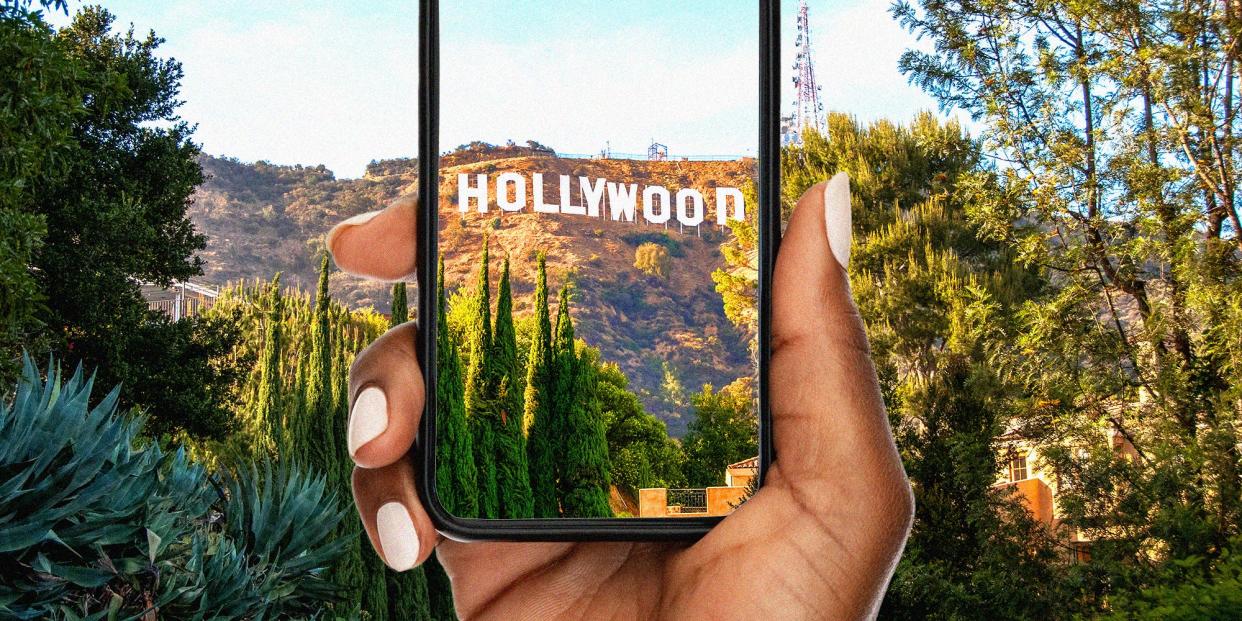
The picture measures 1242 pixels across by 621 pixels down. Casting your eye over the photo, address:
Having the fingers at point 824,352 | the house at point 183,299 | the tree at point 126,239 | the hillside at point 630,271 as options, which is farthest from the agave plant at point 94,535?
the house at point 183,299

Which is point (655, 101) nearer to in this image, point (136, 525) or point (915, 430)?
point (136, 525)

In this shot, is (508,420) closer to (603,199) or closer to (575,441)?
(575,441)

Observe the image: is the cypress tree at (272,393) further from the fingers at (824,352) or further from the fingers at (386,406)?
the fingers at (824,352)

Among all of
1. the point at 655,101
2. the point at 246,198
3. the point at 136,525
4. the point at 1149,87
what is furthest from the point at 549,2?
the point at 246,198

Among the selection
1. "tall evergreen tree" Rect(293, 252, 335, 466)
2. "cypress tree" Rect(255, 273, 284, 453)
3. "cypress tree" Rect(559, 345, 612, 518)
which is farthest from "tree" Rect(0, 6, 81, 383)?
"cypress tree" Rect(559, 345, 612, 518)

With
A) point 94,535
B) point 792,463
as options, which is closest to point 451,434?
point 792,463

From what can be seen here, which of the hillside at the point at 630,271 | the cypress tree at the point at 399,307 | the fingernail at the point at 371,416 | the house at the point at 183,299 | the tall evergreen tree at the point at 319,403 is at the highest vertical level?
the house at the point at 183,299

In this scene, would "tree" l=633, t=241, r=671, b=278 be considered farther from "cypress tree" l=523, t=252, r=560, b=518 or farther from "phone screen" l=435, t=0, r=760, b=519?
"cypress tree" l=523, t=252, r=560, b=518
